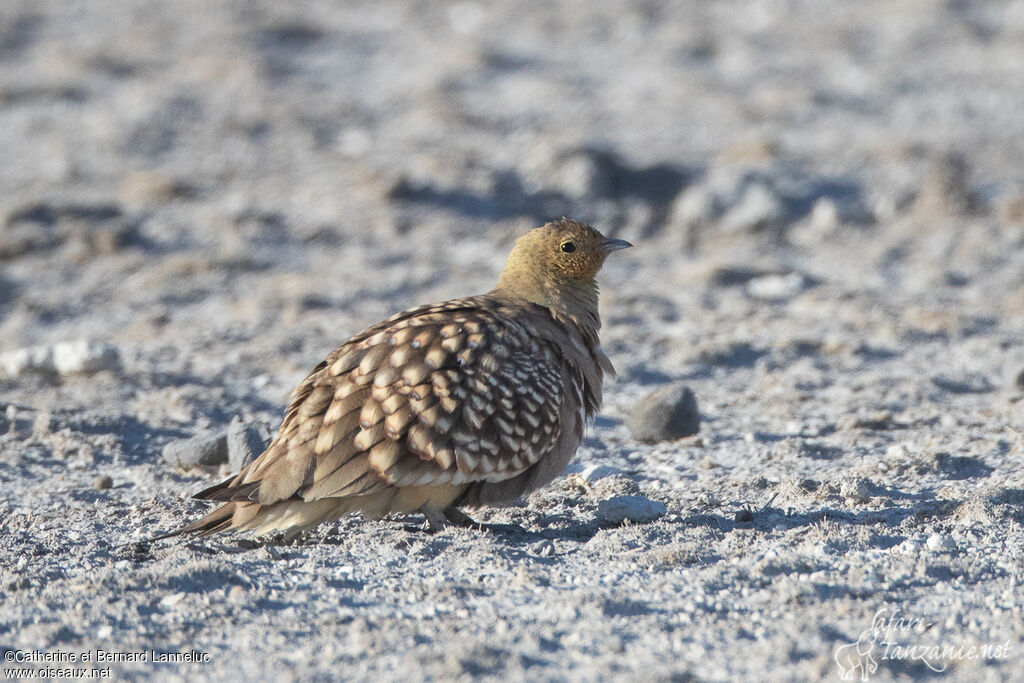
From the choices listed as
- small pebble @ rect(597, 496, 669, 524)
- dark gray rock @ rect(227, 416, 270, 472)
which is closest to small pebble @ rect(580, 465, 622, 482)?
small pebble @ rect(597, 496, 669, 524)

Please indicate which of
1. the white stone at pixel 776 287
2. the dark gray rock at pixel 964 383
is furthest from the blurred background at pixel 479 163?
the dark gray rock at pixel 964 383

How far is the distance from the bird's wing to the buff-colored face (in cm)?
58

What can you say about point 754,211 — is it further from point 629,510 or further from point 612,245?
point 629,510

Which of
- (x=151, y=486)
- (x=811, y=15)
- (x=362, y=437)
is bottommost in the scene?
(x=151, y=486)

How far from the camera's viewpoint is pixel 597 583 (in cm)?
401

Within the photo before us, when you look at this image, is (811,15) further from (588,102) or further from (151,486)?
(151,486)

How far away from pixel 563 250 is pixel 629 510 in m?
1.21

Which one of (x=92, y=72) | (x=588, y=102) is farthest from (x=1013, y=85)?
(x=92, y=72)

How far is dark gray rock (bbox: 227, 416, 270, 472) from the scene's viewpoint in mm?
5320

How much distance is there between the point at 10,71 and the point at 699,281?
7.85 metres

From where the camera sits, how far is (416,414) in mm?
4301

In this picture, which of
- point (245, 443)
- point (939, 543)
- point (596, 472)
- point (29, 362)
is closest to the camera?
point (939, 543)

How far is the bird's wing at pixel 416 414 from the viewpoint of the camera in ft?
13.7

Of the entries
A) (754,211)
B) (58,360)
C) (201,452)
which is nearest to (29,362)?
(58,360)
